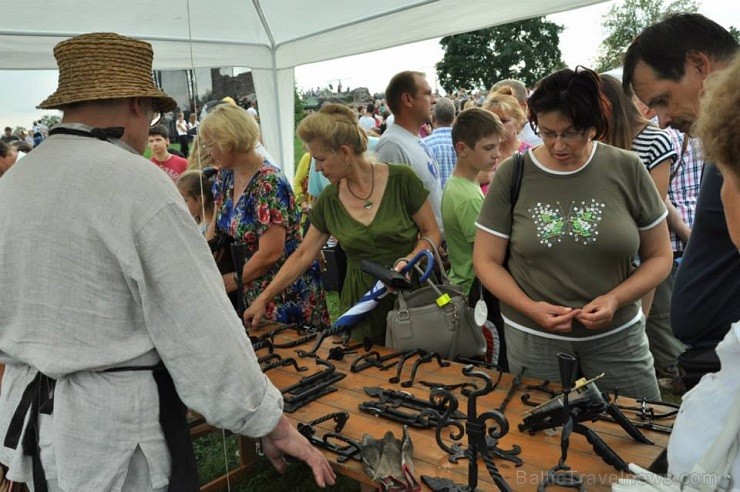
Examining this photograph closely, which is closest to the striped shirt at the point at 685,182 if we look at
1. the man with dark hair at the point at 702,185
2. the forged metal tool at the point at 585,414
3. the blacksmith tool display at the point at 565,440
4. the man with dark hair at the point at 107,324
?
the man with dark hair at the point at 702,185

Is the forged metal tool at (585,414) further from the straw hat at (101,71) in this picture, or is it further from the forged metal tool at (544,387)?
the straw hat at (101,71)

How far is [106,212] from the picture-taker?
1.27 metres

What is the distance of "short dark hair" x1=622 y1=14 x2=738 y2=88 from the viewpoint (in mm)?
1581

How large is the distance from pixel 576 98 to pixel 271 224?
1470 millimetres

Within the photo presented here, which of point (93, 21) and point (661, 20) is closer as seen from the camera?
point (661, 20)

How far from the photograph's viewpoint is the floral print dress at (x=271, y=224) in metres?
2.86

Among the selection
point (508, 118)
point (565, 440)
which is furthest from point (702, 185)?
point (508, 118)

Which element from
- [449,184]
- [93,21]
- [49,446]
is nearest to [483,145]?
[449,184]

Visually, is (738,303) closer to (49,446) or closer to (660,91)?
(660,91)

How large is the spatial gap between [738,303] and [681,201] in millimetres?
1943

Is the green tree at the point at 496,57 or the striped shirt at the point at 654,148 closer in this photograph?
the striped shirt at the point at 654,148

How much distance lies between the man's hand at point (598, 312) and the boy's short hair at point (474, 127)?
136 cm

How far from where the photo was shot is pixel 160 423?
141 centimetres

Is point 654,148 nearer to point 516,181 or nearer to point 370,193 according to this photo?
point 516,181
